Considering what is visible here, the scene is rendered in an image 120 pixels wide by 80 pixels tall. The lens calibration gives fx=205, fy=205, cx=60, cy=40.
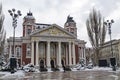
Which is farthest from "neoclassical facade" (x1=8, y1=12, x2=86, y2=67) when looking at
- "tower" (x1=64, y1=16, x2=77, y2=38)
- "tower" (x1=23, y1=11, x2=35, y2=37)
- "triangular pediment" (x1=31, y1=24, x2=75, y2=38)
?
"tower" (x1=64, y1=16, x2=77, y2=38)

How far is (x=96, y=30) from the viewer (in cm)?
4525

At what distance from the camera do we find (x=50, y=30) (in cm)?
5988

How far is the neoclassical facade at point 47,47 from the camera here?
191 feet

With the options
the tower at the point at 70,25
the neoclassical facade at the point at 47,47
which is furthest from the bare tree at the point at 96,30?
the tower at the point at 70,25

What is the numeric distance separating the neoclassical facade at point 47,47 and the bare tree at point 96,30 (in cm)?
1483

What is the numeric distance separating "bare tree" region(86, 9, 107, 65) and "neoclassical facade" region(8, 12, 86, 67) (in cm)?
1483

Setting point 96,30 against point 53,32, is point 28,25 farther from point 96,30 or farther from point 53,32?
point 96,30

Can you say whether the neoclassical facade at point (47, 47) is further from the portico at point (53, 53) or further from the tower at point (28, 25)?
the tower at point (28, 25)

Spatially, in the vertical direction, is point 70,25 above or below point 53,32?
above

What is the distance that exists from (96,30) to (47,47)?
18.2 m

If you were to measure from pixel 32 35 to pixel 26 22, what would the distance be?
9.65 m

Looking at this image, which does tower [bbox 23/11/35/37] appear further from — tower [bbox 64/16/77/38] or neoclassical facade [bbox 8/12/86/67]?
tower [bbox 64/16/77/38]

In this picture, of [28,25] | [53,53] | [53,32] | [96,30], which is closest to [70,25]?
[53,32]

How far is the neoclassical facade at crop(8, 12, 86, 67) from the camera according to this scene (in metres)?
58.2
